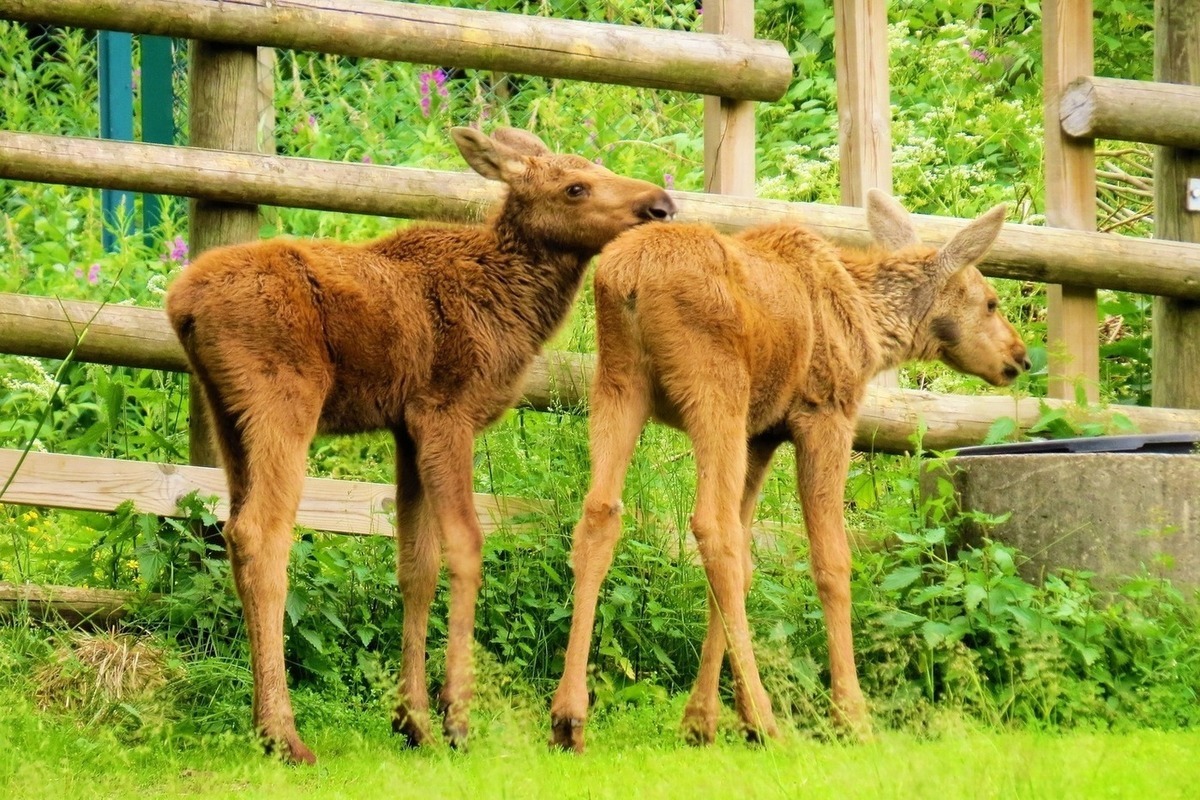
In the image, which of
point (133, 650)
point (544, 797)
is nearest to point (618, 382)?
point (544, 797)

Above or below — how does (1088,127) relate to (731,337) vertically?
above

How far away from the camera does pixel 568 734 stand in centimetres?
525

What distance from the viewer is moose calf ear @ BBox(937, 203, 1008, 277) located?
6500mm

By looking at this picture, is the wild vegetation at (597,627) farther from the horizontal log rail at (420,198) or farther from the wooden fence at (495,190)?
the horizontal log rail at (420,198)

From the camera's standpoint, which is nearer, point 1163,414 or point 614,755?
point 614,755

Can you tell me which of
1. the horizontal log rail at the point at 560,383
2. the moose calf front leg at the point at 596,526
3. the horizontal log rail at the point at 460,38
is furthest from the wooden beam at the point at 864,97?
the moose calf front leg at the point at 596,526

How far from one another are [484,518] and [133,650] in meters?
1.71

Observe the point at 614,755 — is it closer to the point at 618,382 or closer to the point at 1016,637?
the point at 618,382

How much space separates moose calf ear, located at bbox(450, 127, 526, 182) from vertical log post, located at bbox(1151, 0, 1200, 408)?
4089 mm

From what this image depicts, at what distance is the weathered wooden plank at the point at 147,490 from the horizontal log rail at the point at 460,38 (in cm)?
198

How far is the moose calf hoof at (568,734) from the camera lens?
A: 5.23 m

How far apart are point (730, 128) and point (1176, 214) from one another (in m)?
2.81

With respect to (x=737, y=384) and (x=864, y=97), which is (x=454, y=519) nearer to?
(x=737, y=384)

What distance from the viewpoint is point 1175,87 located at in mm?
8281
